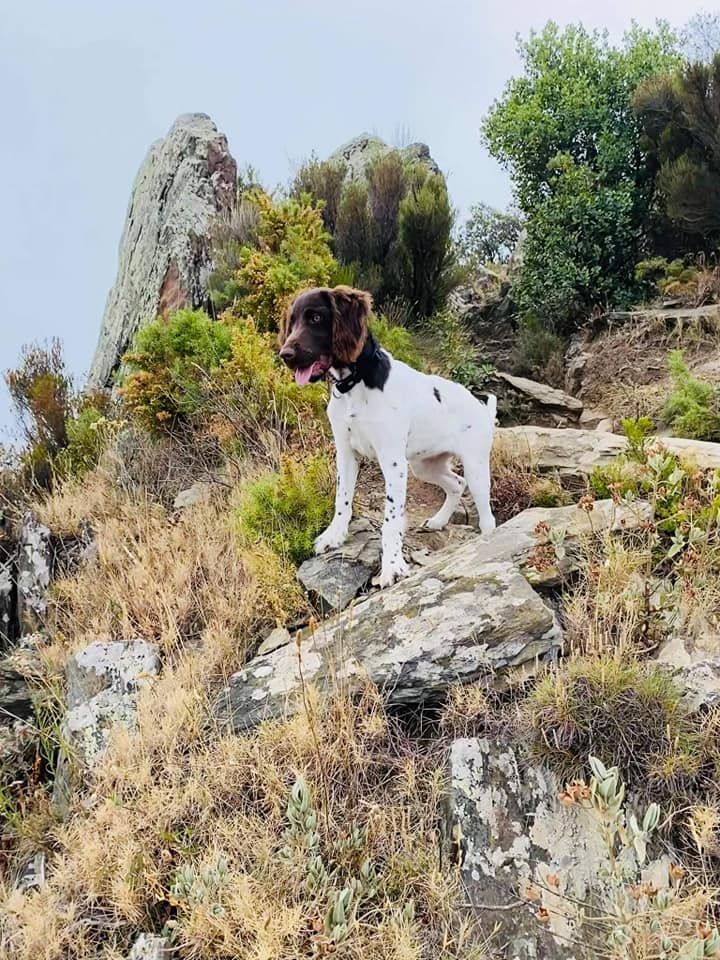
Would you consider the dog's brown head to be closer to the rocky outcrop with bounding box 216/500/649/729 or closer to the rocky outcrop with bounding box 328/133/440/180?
the rocky outcrop with bounding box 216/500/649/729

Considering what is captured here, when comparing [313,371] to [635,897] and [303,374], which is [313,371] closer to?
[303,374]

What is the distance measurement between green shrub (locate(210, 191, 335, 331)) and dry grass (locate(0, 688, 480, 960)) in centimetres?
422

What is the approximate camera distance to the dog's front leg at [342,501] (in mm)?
3777

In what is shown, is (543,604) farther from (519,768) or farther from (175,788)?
(175,788)

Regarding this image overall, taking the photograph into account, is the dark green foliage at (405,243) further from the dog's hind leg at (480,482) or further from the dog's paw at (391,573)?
the dog's paw at (391,573)

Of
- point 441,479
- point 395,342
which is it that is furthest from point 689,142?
point 441,479

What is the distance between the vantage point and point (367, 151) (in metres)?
13.1

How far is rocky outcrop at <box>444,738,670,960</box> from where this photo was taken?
2.22 meters

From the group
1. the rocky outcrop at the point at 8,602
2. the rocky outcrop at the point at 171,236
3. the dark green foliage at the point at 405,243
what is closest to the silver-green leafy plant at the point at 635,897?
the rocky outcrop at the point at 8,602

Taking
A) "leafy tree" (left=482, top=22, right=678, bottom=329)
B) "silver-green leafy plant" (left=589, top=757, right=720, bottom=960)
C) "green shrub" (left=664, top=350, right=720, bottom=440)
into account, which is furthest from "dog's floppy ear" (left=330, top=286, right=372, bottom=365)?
"leafy tree" (left=482, top=22, right=678, bottom=329)

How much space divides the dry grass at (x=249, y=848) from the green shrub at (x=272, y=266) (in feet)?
13.8

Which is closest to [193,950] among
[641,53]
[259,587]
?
[259,587]

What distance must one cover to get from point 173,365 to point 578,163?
7.68m

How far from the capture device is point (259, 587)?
389 centimetres
